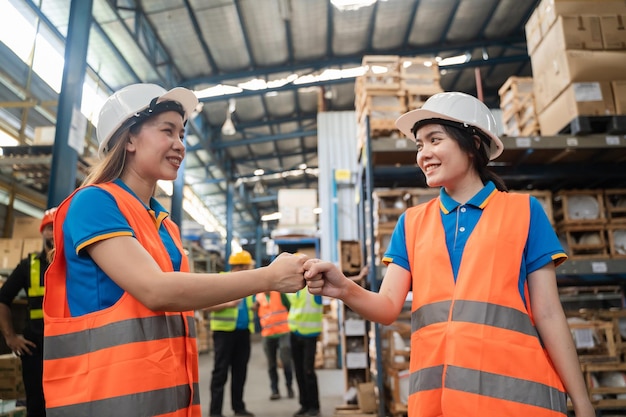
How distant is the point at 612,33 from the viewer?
4.62 meters

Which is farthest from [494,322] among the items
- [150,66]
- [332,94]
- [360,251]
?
[332,94]

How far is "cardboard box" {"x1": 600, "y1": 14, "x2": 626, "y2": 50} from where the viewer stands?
462 centimetres

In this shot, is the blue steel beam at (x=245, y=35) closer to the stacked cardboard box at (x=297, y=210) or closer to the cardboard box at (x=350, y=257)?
the stacked cardboard box at (x=297, y=210)

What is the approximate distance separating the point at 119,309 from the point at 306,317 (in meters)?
4.99

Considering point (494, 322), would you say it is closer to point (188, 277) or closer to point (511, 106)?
point (188, 277)

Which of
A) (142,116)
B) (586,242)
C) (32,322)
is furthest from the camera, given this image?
(586,242)

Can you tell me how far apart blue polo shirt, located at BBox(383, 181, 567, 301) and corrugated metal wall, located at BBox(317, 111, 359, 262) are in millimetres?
10768

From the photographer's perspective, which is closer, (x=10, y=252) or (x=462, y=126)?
(x=462, y=126)

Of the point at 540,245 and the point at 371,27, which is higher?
the point at 371,27

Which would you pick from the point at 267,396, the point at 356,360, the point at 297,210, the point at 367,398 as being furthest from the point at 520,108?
the point at 297,210

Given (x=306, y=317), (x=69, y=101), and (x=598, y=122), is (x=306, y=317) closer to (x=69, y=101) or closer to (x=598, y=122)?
(x=69, y=101)

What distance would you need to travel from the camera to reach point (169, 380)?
150 cm

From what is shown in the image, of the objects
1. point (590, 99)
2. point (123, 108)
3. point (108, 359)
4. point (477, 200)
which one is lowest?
point (108, 359)

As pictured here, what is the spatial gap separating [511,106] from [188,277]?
218 inches
